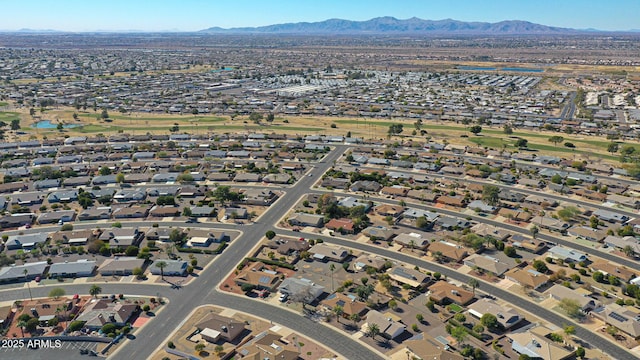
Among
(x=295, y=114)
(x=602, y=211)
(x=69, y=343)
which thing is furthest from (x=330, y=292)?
(x=295, y=114)

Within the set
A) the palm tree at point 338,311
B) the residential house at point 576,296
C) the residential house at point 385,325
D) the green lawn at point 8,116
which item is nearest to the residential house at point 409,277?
the residential house at point 385,325

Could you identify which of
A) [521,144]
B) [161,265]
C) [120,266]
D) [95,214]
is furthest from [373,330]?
[521,144]

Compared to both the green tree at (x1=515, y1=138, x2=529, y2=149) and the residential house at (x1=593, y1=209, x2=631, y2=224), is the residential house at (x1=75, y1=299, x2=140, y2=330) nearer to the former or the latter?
the residential house at (x1=593, y1=209, x2=631, y2=224)

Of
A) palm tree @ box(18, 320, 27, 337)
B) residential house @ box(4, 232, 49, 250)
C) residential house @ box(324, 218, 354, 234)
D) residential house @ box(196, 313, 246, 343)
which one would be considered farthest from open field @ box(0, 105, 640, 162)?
palm tree @ box(18, 320, 27, 337)

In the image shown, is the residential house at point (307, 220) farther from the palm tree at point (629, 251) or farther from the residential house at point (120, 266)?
the palm tree at point (629, 251)

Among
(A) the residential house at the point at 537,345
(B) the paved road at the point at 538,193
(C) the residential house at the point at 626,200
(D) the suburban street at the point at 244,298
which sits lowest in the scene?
(D) the suburban street at the point at 244,298

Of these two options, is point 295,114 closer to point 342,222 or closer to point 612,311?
point 342,222
